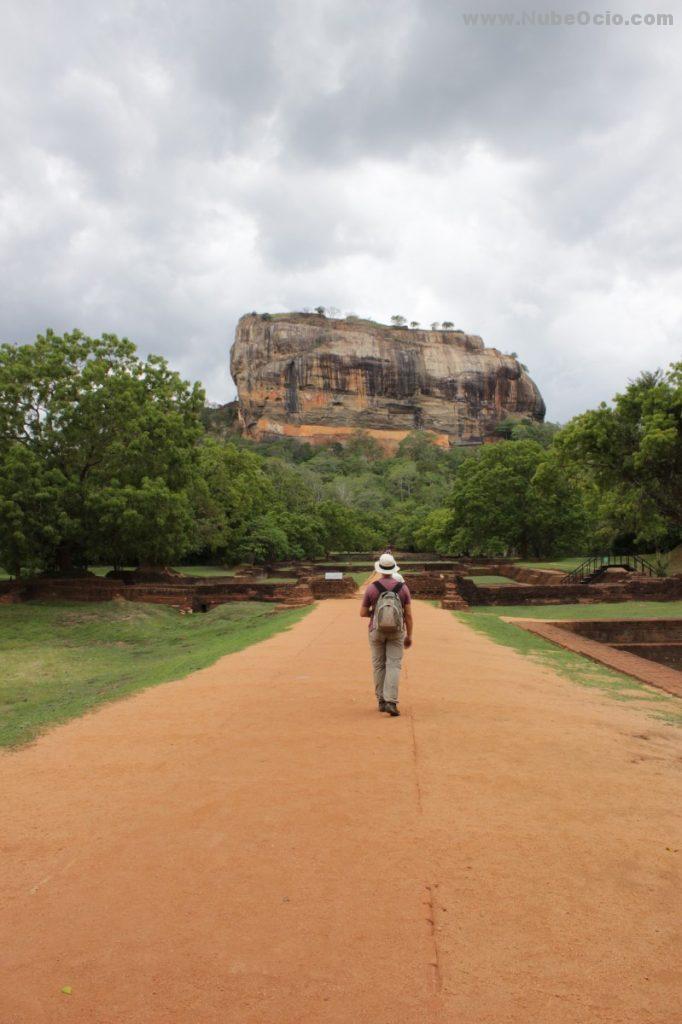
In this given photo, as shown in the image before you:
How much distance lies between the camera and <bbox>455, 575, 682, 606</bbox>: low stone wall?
1920 cm

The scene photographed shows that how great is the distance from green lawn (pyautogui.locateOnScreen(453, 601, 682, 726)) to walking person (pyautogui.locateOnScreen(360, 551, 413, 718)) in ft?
7.98

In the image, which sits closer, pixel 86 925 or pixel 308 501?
pixel 86 925

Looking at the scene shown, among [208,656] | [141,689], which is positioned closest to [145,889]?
[141,689]

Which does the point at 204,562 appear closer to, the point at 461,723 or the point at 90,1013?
the point at 461,723

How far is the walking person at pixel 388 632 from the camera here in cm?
549

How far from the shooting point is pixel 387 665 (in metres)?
5.59

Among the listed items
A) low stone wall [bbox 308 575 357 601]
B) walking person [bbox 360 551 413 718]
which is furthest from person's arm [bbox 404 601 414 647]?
low stone wall [bbox 308 575 357 601]

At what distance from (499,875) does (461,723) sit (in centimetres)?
250

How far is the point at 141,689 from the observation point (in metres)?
7.59

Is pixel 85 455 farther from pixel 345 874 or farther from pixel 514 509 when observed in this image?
pixel 514 509

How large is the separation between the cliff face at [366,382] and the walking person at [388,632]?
99906mm

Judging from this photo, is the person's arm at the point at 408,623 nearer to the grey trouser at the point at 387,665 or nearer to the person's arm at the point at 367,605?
the grey trouser at the point at 387,665

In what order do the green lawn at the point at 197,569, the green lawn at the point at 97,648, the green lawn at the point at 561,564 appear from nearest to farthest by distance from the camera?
the green lawn at the point at 97,648, the green lawn at the point at 561,564, the green lawn at the point at 197,569

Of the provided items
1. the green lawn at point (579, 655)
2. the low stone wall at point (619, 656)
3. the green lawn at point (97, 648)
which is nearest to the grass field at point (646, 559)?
the green lawn at point (579, 655)
